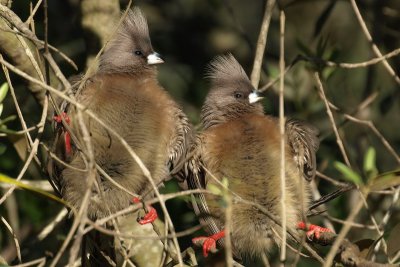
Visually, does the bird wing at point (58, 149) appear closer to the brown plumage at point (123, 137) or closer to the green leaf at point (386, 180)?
the brown plumage at point (123, 137)

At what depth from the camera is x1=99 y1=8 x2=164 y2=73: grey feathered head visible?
633 centimetres

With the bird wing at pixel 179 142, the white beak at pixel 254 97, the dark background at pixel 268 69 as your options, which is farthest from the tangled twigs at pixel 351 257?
the dark background at pixel 268 69

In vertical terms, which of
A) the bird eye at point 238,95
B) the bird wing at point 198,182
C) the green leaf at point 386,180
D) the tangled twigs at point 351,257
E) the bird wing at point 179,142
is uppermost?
the green leaf at point 386,180

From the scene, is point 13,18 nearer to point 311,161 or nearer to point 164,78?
point 311,161

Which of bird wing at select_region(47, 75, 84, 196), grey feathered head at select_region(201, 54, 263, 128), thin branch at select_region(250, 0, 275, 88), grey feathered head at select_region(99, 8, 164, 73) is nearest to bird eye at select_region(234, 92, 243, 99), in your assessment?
grey feathered head at select_region(201, 54, 263, 128)

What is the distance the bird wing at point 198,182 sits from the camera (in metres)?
6.03

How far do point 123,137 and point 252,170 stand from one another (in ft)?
2.82

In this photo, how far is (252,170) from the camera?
228 inches

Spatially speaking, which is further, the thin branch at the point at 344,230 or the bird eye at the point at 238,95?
the bird eye at the point at 238,95

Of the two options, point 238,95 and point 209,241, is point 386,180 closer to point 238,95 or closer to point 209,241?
point 209,241

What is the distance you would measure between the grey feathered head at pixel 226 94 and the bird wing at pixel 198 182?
468 mm

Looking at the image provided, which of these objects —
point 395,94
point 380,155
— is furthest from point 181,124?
point 380,155

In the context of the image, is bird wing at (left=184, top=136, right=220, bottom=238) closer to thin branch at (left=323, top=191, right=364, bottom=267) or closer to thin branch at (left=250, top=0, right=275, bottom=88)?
thin branch at (left=250, top=0, right=275, bottom=88)

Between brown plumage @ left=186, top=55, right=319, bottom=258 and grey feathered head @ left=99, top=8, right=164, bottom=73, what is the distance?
2.16 ft
